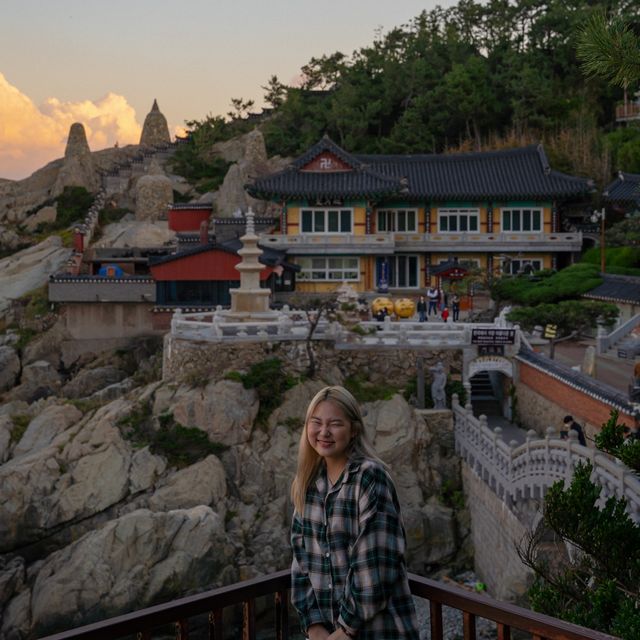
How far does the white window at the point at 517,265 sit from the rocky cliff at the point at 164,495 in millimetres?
20352

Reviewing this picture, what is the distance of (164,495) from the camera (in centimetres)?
2358

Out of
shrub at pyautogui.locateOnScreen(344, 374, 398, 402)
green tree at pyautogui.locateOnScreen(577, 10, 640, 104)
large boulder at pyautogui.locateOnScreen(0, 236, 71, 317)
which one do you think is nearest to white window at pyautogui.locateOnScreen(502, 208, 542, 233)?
shrub at pyautogui.locateOnScreen(344, 374, 398, 402)

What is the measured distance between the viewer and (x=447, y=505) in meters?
24.9

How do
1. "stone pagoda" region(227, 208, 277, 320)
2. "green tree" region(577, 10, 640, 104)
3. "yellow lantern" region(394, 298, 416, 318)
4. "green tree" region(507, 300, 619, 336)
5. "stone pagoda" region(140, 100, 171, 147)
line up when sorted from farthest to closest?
1. "stone pagoda" region(140, 100, 171, 147)
2. "yellow lantern" region(394, 298, 416, 318)
3. "stone pagoda" region(227, 208, 277, 320)
4. "green tree" region(507, 300, 619, 336)
5. "green tree" region(577, 10, 640, 104)

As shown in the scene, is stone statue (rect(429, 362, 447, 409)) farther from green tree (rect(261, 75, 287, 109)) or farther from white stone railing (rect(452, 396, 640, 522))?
green tree (rect(261, 75, 287, 109))

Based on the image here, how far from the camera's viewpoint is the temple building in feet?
144

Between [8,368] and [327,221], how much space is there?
57.1 feet

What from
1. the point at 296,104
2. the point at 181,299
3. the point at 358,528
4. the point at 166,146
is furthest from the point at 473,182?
the point at 358,528

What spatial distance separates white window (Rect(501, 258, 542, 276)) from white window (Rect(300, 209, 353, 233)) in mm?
8270

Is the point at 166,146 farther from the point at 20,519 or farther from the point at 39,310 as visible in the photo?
the point at 20,519

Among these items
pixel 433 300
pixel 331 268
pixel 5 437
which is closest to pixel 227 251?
pixel 331 268

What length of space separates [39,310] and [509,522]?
28642 millimetres

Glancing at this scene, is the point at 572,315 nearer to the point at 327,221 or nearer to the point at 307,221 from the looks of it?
the point at 327,221

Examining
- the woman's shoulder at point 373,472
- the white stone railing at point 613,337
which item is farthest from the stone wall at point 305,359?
the woman's shoulder at point 373,472
